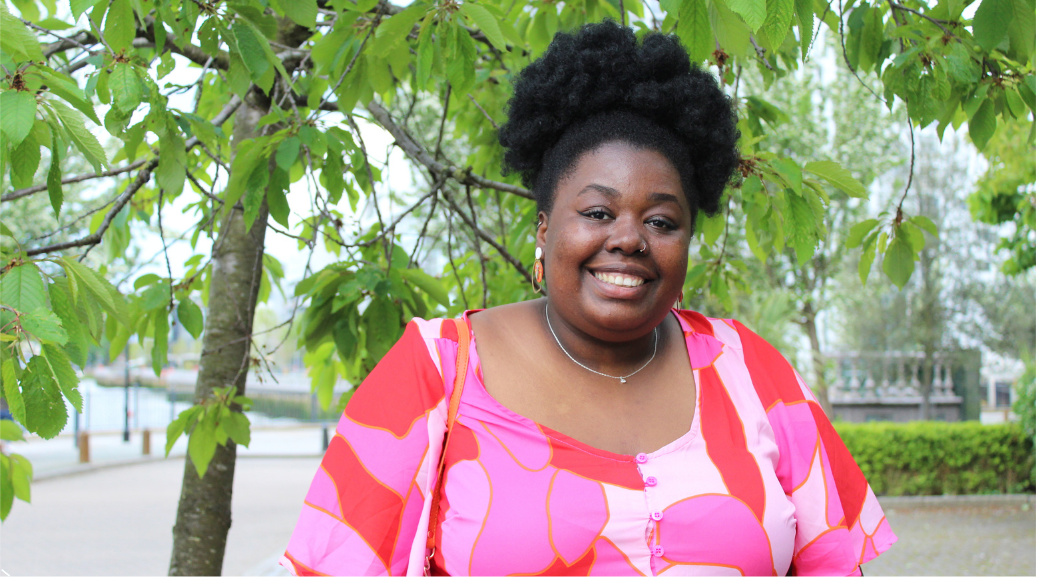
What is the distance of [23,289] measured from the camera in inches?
65.4

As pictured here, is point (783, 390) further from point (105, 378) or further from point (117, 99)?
point (105, 378)

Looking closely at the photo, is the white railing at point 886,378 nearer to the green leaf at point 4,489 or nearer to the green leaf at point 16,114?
the green leaf at point 4,489

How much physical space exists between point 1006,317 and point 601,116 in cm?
2289

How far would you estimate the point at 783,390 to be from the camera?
5.78 ft

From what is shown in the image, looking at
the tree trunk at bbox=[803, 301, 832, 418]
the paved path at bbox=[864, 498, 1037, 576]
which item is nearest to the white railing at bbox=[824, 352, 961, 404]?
the tree trunk at bbox=[803, 301, 832, 418]

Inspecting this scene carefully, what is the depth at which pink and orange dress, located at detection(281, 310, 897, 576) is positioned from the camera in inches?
57.1

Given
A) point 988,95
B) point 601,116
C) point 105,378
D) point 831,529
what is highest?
point 988,95

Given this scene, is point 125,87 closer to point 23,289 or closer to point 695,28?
point 23,289

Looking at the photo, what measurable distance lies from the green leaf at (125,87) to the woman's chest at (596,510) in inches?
43.7

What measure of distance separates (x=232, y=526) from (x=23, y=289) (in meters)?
8.94

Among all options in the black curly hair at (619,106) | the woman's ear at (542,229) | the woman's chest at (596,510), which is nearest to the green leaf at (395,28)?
the black curly hair at (619,106)

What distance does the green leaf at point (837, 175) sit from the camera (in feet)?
7.49

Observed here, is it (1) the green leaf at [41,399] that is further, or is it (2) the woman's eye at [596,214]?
(2) the woman's eye at [596,214]

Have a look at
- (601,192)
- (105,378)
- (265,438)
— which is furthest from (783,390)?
(105,378)
